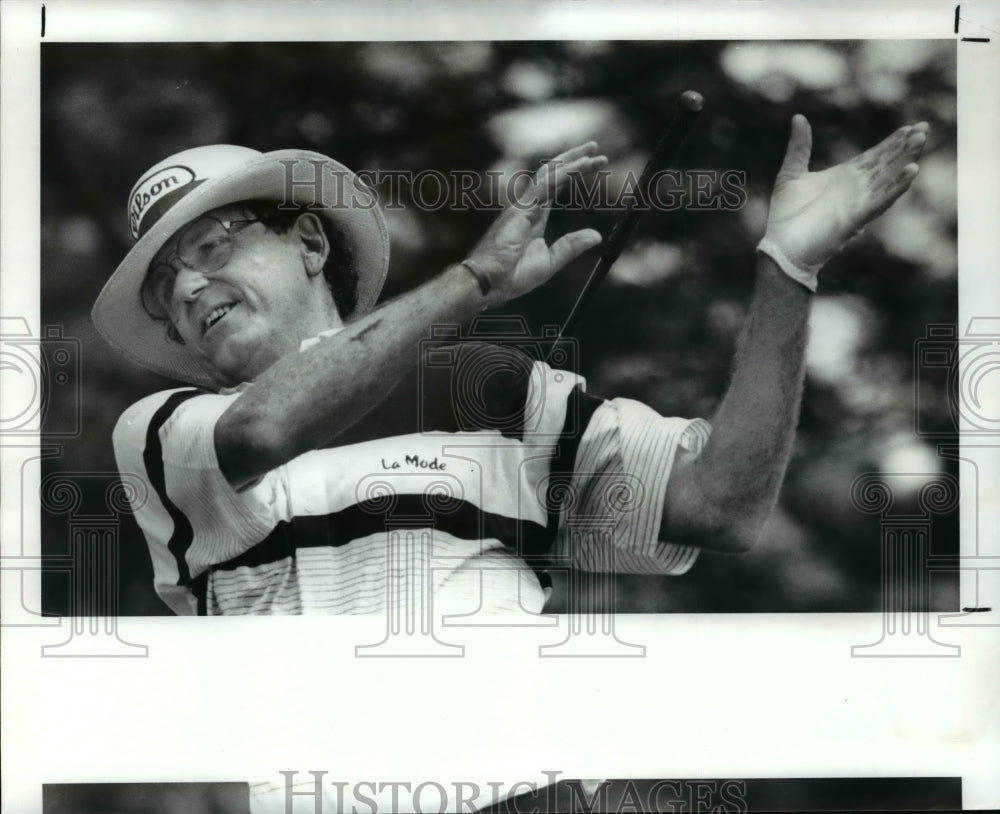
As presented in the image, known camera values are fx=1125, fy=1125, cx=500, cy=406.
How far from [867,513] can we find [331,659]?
1.56 m

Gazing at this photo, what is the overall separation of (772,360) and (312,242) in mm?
1336

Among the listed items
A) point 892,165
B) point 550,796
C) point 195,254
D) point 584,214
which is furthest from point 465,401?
point 892,165

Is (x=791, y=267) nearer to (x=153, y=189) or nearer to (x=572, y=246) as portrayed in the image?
(x=572, y=246)

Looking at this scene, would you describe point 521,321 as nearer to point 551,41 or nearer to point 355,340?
point 355,340

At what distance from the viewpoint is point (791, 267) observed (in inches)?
124

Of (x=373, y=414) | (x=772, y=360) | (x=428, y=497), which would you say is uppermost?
(x=772, y=360)

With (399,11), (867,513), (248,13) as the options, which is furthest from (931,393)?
(248,13)

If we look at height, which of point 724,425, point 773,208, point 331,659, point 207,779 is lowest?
point 207,779

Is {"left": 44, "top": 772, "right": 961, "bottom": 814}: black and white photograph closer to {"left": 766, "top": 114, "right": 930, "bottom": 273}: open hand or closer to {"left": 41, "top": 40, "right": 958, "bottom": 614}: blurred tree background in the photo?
{"left": 41, "top": 40, "right": 958, "bottom": 614}: blurred tree background

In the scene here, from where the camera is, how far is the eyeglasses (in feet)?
10.3

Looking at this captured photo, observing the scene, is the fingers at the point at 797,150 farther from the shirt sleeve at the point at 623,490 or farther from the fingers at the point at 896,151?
the shirt sleeve at the point at 623,490

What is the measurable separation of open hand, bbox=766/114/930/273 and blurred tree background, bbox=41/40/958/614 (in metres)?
0.04

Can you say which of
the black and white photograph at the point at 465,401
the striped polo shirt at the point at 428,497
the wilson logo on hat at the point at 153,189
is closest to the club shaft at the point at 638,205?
the black and white photograph at the point at 465,401

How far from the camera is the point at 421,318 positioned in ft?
10.3
